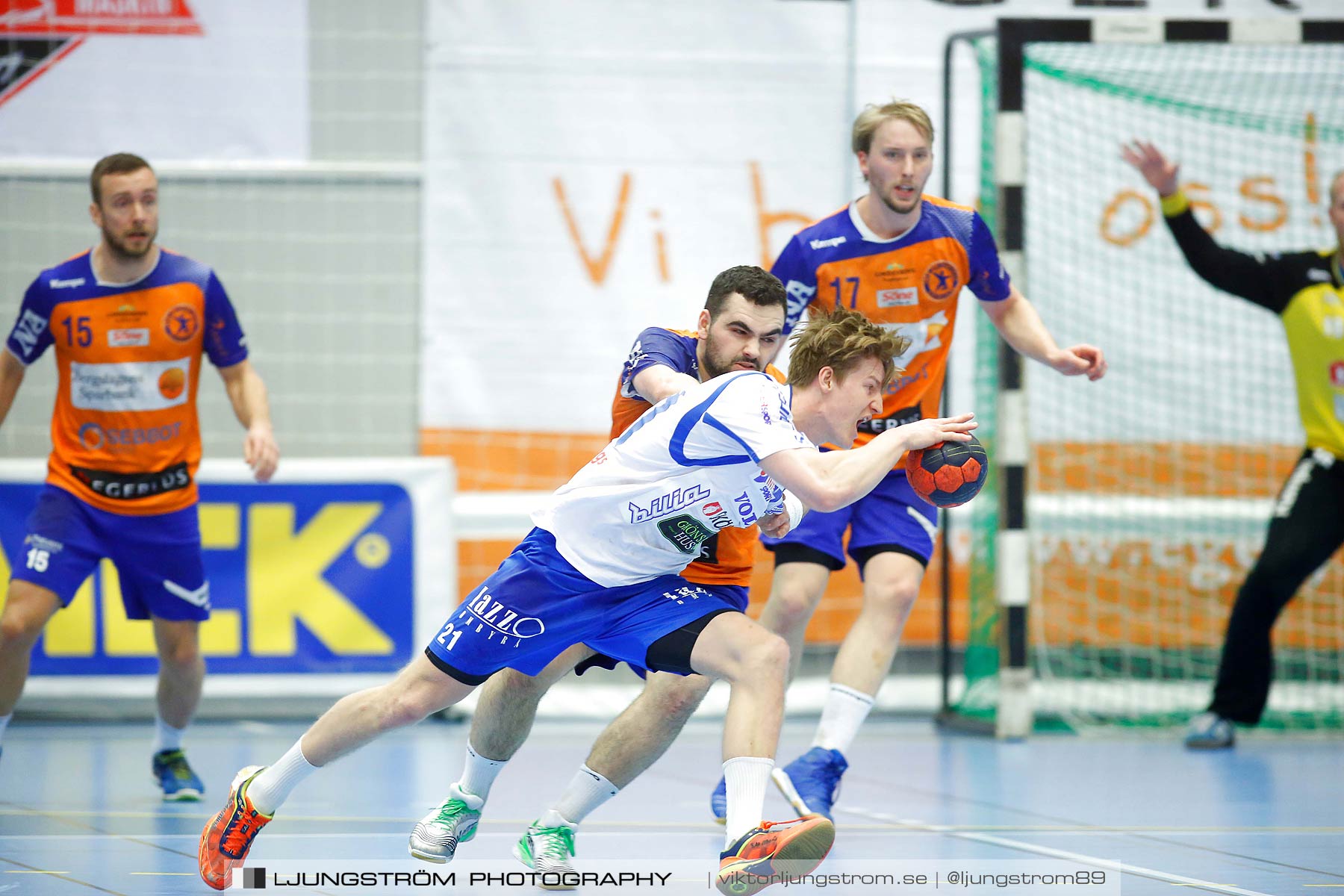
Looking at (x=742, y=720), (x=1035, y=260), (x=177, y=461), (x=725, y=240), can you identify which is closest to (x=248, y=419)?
(x=177, y=461)

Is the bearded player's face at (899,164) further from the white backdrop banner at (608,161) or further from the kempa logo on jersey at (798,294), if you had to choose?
the white backdrop banner at (608,161)

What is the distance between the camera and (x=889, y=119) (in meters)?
5.16

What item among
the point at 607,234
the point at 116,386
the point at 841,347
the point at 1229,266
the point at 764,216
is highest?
the point at 764,216

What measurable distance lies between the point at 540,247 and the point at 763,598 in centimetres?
234

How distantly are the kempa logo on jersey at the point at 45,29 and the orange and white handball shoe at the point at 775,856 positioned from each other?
661 cm

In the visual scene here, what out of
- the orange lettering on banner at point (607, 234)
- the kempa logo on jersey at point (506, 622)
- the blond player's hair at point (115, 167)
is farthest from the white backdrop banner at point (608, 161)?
the kempa logo on jersey at point (506, 622)

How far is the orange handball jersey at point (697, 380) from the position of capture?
4.09m

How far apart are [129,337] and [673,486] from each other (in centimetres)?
286

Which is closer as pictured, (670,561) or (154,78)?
(670,561)

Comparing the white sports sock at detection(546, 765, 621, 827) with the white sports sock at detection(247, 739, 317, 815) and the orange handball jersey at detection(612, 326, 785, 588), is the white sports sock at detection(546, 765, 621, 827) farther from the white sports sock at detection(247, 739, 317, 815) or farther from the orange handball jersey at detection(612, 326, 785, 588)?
the white sports sock at detection(247, 739, 317, 815)

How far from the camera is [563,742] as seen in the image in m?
7.44

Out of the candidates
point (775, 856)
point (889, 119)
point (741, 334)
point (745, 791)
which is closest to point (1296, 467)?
point (889, 119)

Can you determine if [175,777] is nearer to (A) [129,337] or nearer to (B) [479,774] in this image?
(A) [129,337]

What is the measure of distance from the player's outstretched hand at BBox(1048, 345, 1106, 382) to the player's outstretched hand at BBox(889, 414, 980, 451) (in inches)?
66.4
